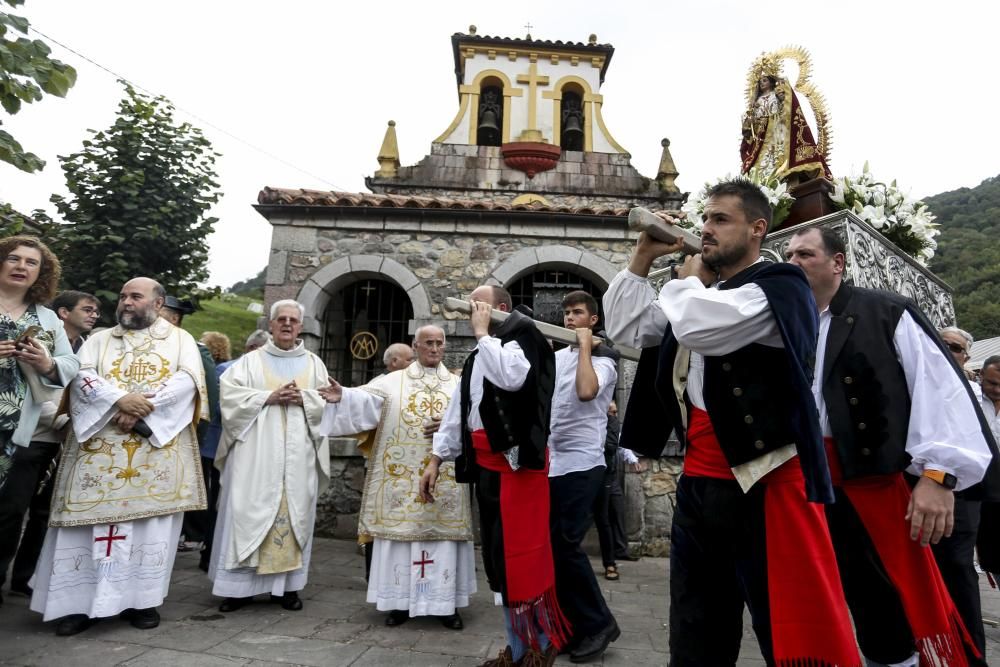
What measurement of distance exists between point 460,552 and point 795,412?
2662 millimetres

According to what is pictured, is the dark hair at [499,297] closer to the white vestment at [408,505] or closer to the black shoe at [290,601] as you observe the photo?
the white vestment at [408,505]

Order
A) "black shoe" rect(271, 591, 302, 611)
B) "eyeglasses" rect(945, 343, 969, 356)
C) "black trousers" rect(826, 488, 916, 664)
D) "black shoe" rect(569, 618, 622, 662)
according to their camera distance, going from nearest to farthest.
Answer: "black trousers" rect(826, 488, 916, 664) < "black shoe" rect(569, 618, 622, 662) < "black shoe" rect(271, 591, 302, 611) < "eyeglasses" rect(945, 343, 969, 356)

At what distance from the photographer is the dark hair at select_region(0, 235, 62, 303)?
327 cm

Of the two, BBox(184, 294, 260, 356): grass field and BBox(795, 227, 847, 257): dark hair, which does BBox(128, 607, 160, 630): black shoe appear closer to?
BBox(795, 227, 847, 257): dark hair

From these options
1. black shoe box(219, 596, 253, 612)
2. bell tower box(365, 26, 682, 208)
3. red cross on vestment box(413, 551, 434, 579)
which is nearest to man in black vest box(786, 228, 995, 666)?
red cross on vestment box(413, 551, 434, 579)

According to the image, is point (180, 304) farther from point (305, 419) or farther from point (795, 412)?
point (795, 412)

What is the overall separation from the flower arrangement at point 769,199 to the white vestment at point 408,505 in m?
1.92

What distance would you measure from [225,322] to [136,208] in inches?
843

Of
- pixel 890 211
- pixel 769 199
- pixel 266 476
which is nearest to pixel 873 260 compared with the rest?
pixel 890 211

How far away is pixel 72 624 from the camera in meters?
3.23

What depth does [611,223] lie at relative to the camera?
7695mm

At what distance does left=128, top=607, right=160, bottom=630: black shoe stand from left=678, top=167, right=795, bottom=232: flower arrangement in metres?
3.64

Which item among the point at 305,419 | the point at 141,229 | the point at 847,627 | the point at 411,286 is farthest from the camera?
the point at 141,229

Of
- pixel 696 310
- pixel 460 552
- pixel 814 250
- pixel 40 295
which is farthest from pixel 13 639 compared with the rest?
pixel 814 250
